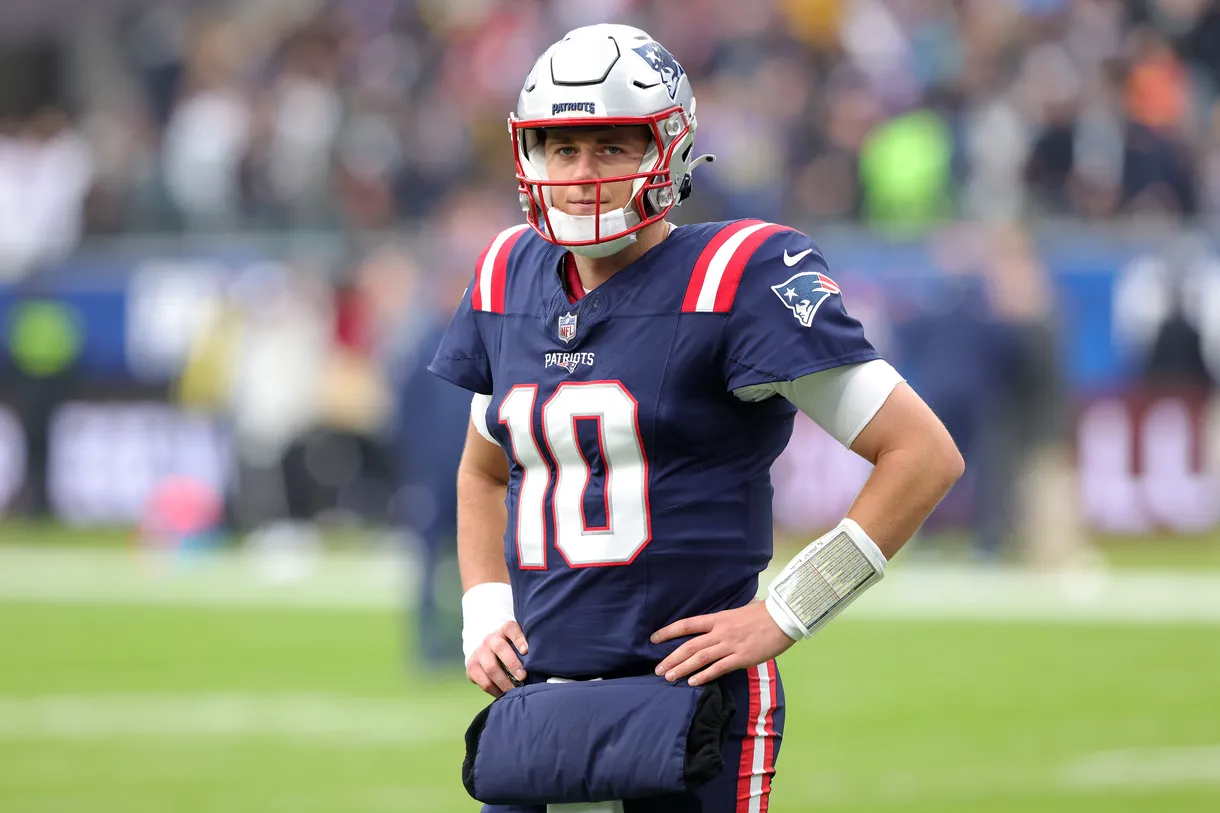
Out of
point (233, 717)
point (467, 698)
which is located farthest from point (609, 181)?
point (467, 698)

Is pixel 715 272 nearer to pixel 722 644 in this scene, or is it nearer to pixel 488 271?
pixel 488 271

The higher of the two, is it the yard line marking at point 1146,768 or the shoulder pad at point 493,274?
the shoulder pad at point 493,274

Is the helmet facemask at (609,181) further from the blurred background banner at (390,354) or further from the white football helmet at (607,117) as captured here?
the blurred background banner at (390,354)

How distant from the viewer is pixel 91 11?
2353 cm

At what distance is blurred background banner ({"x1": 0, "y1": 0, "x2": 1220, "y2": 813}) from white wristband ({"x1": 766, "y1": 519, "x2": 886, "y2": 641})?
4370 mm

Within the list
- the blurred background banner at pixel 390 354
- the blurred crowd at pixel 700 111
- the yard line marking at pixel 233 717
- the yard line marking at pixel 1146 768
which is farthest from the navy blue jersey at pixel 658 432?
the blurred crowd at pixel 700 111

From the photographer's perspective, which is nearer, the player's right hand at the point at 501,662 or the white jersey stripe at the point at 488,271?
the player's right hand at the point at 501,662

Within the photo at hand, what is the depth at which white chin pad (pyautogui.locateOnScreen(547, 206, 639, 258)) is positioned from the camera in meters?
3.96

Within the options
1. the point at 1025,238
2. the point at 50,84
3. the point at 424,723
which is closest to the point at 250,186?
the point at 50,84

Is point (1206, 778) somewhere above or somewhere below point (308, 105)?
below

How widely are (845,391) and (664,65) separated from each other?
753 millimetres

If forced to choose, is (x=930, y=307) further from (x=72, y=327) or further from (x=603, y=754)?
(x=603, y=754)

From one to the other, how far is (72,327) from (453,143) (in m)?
3.97

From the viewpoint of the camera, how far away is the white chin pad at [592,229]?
3.96 m
